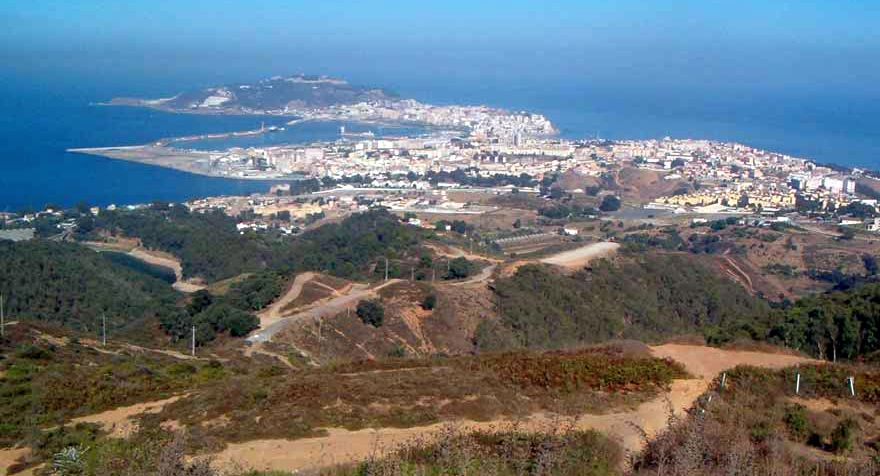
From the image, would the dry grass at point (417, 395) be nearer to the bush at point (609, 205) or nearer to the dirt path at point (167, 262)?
the dirt path at point (167, 262)

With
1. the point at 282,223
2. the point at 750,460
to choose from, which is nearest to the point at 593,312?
the point at 750,460

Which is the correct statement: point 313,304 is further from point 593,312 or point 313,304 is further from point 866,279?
point 866,279

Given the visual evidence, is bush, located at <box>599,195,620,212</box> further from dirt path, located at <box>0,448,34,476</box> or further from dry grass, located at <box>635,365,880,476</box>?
dirt path, located at <box>0,448,34,476</box>

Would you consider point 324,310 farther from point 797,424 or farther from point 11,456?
point 797,424

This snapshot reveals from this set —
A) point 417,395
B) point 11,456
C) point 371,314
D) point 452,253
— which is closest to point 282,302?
point 371,314

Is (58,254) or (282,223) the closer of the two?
(58,254)

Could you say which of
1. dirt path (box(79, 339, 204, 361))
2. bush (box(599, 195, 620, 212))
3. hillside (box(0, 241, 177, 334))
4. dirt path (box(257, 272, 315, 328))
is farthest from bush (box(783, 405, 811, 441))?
bush (box(599, 195, 620, 212))
